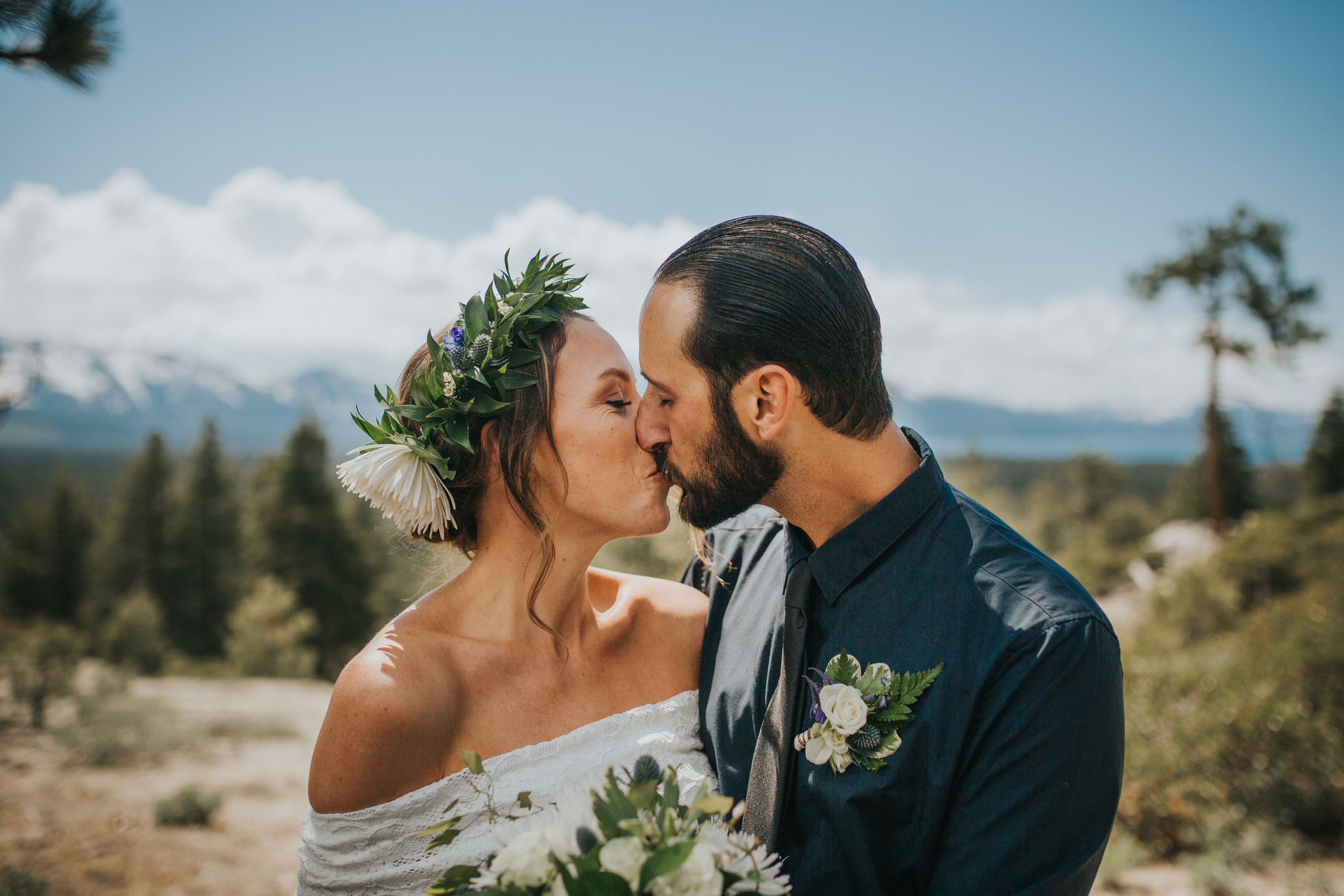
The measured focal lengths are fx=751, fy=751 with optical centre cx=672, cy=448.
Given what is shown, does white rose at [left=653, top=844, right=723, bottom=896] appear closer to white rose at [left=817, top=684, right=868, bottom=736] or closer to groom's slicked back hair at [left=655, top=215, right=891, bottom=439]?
white rose at [left=817, top=684, right=868, bottom=736]

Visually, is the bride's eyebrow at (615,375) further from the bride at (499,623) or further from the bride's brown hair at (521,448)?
the bride's brown hair at (521,448)

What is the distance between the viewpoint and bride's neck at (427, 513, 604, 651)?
9.49ft

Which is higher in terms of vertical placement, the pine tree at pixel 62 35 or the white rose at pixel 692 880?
the pine tree at pixel 62 35

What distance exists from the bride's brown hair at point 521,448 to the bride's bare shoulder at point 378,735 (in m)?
0.57

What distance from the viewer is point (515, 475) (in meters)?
2.84

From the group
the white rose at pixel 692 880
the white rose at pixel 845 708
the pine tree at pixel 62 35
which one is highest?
the pine tree at pixel 62 35

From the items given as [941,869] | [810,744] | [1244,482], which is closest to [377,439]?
[810,744]

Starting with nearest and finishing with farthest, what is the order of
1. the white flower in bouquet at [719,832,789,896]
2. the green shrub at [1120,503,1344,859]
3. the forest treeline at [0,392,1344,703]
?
the white flower in bouquet at [719,832,789,896], the green shrub at [1120,503,1344,859], the forest treeline at [0,392,1344,703]

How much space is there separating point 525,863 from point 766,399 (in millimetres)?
1570

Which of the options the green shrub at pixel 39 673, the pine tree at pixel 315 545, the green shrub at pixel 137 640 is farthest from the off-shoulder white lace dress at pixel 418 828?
the green shrub at pixel 137 640

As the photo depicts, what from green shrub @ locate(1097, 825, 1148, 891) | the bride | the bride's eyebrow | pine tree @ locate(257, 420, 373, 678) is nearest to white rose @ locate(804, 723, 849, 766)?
the bride

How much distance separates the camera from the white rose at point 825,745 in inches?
84.9

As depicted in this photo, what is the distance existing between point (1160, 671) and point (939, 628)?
9.31 m

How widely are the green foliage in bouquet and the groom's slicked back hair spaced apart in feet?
2.33
